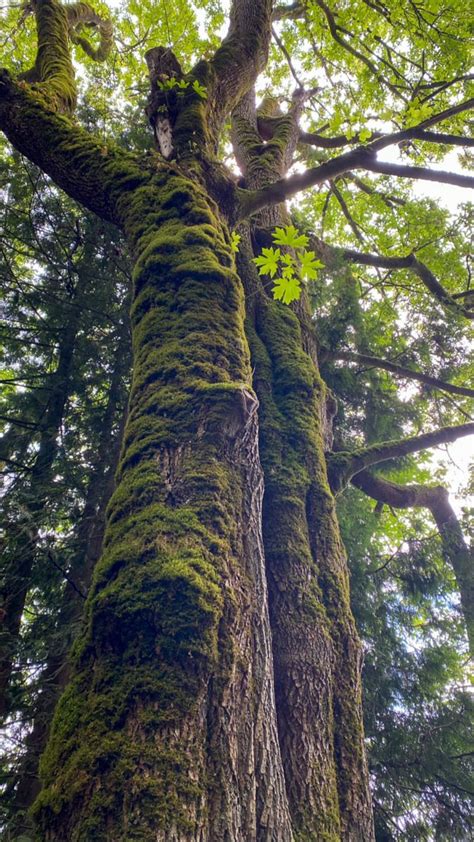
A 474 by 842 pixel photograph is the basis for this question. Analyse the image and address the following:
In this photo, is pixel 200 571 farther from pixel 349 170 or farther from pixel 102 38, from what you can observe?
pixel 102 38

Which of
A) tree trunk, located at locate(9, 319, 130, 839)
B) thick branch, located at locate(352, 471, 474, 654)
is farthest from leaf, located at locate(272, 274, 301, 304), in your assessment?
thick branch, located at locate(352, 471, 474, 654)

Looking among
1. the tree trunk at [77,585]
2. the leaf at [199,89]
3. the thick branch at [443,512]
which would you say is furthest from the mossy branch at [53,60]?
the thick branch at [443,512]

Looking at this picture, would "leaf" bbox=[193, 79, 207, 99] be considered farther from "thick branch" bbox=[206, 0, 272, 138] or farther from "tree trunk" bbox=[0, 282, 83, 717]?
"tree trunk" bbox=[0, 282, 83, 717]

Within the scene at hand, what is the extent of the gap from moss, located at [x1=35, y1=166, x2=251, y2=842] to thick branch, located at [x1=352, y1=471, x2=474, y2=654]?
11.1 ft

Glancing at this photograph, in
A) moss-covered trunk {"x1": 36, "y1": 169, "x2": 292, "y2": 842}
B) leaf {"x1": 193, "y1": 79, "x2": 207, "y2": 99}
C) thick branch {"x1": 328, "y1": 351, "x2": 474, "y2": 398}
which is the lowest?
moss-covered trunk {"x1": 36, "y1": 169, "x2": 292, "y2": 842}

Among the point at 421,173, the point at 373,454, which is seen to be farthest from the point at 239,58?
the point at 373,454

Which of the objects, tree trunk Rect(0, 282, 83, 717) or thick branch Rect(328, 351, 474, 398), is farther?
thick branch Rect(328, 351, 474, 398)

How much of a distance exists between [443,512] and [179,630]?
17.0 feet

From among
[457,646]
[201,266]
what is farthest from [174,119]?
[457,646]

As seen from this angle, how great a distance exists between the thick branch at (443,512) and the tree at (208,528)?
2.94 feet

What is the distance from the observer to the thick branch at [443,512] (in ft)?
18.2

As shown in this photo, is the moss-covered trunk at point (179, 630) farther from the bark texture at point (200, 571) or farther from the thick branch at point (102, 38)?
the thick branch at point (102, 38)

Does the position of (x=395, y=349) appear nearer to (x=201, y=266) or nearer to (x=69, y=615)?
(x=201, y=266)

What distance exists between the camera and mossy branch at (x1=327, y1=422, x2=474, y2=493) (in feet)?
14.3
